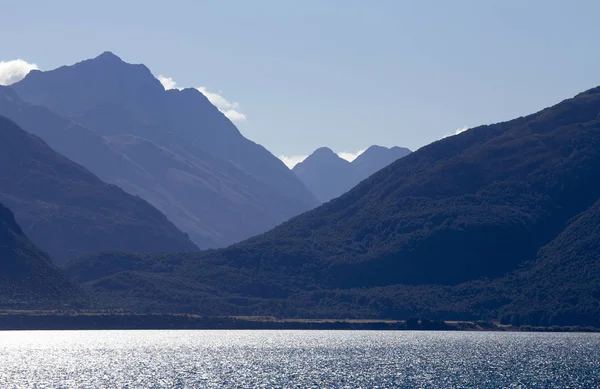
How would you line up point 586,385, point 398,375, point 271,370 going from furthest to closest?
point 271,370 → point 398,375 → point 586,385

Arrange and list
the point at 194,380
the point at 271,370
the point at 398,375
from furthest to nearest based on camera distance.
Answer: the point at 271,370
the point at 398,375
the point at 194,380

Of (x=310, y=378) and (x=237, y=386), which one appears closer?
(x=237, y=386)

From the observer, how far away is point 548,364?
7608 inches

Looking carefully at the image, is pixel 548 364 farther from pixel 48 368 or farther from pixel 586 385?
pixel 48 368

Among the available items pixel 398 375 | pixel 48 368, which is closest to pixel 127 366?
pixel 48 368

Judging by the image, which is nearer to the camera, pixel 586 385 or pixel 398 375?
pixel 586 385

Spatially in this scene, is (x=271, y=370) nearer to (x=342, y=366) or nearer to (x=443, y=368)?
(x=342, y=366)

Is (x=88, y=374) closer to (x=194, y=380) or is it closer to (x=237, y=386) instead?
(x=194, y=380)

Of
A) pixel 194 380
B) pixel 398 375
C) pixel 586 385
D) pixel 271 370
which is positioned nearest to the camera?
pixel 586 385

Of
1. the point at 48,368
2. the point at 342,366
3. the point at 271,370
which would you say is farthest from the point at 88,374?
the point at 342,366

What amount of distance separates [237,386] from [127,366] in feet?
160

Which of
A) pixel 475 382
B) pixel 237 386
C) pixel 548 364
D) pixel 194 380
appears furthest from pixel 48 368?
pixel 548 364

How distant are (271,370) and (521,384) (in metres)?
51.1

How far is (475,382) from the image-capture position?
158750 millimetres
